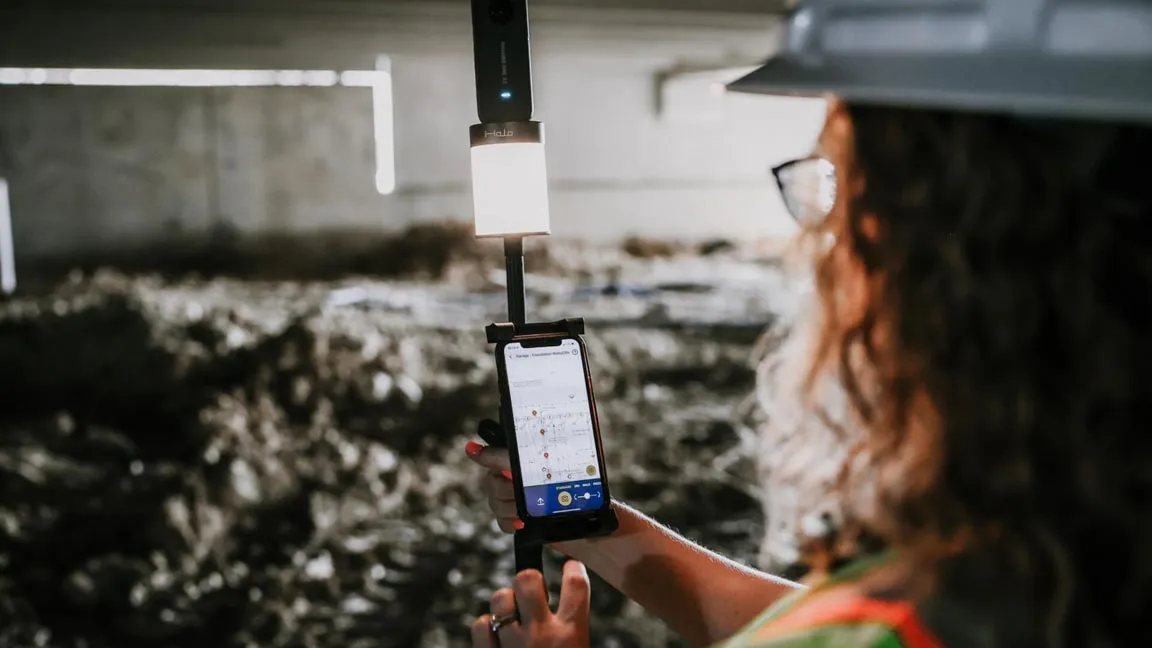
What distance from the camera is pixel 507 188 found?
0.97 meters

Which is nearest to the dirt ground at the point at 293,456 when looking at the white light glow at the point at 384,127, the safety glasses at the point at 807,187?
the white light glow at the point at 384,127

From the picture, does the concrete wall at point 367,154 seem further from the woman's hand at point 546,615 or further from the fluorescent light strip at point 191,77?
the woman's hand at point 546,615

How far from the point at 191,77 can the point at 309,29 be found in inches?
31.7

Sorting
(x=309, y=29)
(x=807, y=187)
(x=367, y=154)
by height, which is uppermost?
(x=309, y=29)

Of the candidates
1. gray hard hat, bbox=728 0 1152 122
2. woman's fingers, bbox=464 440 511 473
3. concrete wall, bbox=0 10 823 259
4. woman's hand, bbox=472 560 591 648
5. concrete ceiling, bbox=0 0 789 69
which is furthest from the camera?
concrete wall, bbox=0 10 823 259

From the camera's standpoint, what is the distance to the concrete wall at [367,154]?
18.8 feet

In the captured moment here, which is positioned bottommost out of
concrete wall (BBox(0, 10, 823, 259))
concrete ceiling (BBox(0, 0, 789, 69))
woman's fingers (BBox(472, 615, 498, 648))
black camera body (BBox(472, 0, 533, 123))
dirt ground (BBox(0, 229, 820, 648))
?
dirt ground (BBox(0, 229, 820, 648))

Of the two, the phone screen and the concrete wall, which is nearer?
the phone screen

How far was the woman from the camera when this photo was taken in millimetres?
481

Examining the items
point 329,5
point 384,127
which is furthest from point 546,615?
point 384,127

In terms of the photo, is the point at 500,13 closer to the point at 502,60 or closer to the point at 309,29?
the point at 502,60

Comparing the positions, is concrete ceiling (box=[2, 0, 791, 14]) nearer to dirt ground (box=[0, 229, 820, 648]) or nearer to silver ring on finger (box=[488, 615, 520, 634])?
dirt ground (box=[0, 229, 820, 648])

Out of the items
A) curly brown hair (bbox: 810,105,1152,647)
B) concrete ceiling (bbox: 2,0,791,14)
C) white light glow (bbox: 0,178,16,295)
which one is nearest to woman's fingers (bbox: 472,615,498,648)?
curly brown hair (bbox: 810,105,1152,647)

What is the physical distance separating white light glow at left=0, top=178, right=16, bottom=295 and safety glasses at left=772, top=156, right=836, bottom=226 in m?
5.74
